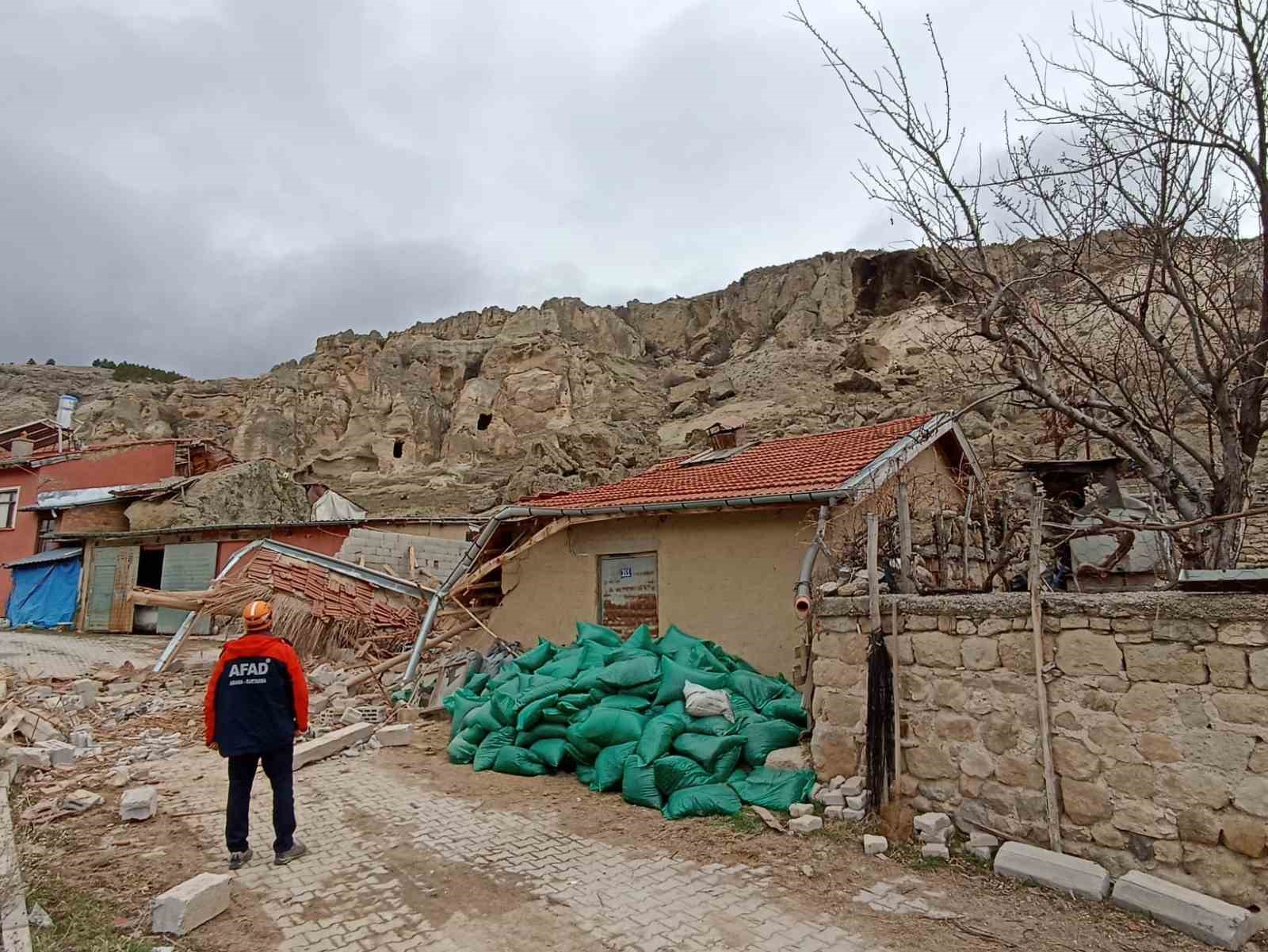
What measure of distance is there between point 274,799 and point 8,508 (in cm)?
2709

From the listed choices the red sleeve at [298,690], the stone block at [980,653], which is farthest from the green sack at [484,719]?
the stone block at [980,653]

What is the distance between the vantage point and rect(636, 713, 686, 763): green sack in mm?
5551

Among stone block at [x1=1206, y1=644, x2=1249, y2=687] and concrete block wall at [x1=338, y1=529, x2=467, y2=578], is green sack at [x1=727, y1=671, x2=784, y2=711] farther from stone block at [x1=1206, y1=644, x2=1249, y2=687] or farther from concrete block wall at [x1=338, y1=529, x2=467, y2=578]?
concrete block wall at [x1=338, y1=529, x2=467, y2=578]

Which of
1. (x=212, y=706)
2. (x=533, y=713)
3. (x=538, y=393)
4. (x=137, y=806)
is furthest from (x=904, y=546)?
(x=538, y=393)

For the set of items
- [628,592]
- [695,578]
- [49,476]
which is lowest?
[628,592]

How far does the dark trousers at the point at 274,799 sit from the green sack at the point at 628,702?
103 inches

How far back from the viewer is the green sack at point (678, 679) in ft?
20.4

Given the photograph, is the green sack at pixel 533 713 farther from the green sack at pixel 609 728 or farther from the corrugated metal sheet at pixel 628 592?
the corrugated metal sheet at pixel 628 592

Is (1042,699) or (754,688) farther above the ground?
(1042,699)

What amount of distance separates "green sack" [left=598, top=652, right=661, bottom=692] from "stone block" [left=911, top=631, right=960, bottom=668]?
8.28ft

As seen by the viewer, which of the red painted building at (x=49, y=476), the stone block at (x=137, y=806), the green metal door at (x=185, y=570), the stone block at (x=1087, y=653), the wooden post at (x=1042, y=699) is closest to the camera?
the stone block at (x=1087, y=653)

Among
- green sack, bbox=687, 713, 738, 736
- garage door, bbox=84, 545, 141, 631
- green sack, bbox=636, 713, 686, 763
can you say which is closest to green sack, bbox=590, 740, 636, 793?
green sack, bbox=636, 713, 686, 763

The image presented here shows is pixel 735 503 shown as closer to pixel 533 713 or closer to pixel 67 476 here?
pixel 533 713

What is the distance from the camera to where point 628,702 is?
6.28 m
